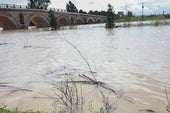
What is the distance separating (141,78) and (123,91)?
131 centimetres

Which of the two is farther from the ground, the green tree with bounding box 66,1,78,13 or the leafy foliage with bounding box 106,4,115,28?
the green tree with bounding box 66,1,78,13

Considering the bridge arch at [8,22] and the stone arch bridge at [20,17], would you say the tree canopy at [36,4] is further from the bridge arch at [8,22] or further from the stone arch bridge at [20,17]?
the bridge arch at [8,22]

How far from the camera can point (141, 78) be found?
734 cm

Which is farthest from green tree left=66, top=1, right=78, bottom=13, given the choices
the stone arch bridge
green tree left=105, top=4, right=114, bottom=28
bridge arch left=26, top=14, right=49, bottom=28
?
green tree left=105, top=4, right=114, bottom=28

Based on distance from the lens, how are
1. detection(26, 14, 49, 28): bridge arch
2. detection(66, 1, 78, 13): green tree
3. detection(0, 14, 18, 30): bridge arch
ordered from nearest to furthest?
detection(0, 14, 18, 30): bridge arch → detection(26, 14, 49, 28): bridge arch → detection(66, 1, 78, 13): green tree

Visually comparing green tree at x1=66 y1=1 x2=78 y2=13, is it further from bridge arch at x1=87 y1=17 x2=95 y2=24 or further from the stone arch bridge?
the stone arch bridge

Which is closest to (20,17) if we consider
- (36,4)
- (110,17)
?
(110,17)

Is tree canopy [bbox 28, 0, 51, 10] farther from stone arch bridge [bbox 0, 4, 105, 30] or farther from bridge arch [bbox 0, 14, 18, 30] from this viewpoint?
bridge arch [bbox 0, 14, 18, 30]

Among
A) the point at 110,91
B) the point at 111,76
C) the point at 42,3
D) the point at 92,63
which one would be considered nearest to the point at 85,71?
the point at 111,76

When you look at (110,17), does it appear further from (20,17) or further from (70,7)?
(70,7)

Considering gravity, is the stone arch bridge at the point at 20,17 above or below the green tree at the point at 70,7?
below

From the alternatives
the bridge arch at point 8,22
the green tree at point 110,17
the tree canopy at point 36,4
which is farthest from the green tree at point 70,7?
the green tree at point 110,17

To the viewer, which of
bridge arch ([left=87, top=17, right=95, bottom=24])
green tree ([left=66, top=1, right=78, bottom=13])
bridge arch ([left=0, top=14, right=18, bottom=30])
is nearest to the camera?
bridge arch ([left=0, top=14, right=18, bottom=30])

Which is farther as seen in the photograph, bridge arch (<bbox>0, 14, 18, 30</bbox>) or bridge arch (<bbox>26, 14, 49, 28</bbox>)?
bridge arch (<bbox>26, 14, 49, 28</bbox>)
